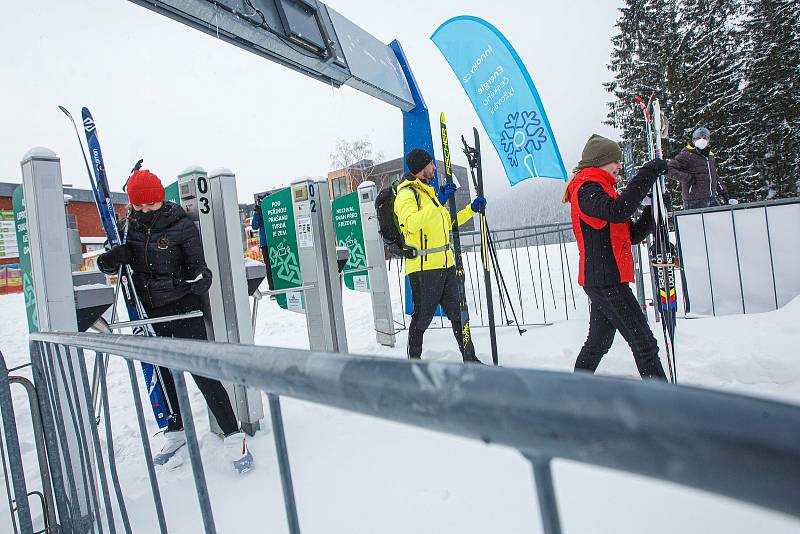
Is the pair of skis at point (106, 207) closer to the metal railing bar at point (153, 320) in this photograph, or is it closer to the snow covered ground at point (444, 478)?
the metal railing bar at point (153, 320)

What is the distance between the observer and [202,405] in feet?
12.9

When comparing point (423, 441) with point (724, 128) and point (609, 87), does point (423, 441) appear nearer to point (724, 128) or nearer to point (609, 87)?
point (724, 128)

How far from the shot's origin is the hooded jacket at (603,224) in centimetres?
249

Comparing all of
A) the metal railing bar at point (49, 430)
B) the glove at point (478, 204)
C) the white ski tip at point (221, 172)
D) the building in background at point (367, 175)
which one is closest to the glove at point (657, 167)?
the glove at point (478, 204)

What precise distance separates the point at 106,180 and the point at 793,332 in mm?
5315

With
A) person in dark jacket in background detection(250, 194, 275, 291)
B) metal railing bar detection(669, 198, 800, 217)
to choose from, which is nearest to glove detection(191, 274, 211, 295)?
person in dark jacket in background detection(250, 194, 275, 291)

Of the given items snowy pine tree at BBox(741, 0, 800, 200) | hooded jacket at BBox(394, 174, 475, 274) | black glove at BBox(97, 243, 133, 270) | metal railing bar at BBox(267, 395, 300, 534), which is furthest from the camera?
snowy pine tree at BBox(741, 0, 800, 200)

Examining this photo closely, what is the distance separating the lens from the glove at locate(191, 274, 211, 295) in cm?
290

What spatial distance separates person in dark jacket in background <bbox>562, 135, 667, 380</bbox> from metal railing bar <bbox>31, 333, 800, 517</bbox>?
2354mm

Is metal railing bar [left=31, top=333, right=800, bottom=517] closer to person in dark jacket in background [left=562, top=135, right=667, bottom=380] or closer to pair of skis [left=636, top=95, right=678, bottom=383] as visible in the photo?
person in dark jacket in background [left=562, top=135, right=667, bottom=380]

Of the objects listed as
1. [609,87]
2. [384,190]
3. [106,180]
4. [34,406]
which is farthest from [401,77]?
[609,87]

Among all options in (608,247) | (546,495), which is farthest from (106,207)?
(546,495)

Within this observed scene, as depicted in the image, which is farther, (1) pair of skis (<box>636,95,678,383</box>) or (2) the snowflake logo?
(2) the snowflake logo

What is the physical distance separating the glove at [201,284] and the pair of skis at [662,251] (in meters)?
2.86
